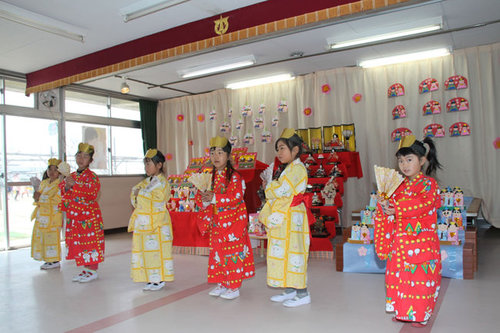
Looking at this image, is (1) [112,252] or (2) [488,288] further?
(1) [112,252]

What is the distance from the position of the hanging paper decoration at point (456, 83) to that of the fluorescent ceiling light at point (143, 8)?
14.8ft

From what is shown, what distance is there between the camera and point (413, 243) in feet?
8.32

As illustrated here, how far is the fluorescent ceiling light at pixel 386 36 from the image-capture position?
4.83 meters

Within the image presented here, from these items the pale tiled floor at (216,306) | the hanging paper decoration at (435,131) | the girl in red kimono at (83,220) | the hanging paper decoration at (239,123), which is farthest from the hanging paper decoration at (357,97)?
the girl in red kimono at (83,220)

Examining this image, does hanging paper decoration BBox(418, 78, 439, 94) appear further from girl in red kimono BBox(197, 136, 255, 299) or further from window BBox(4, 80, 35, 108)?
window BBox(4, 80, 35, 108)

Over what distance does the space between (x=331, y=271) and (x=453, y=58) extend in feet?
13.6

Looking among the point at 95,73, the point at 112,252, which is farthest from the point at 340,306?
the point at 95,73

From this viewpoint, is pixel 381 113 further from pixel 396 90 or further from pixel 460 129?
pixel 460 129

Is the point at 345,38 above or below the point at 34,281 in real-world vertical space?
above

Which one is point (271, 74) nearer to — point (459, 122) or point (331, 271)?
point (459, 122)

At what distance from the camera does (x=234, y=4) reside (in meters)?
4.19

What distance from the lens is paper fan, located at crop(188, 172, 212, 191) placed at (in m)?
3.43

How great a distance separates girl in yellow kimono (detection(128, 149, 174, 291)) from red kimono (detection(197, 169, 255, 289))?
0.49 meters

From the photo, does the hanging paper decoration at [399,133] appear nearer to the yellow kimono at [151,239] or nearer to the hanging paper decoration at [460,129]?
the hanging paper decoration at [460,129]
